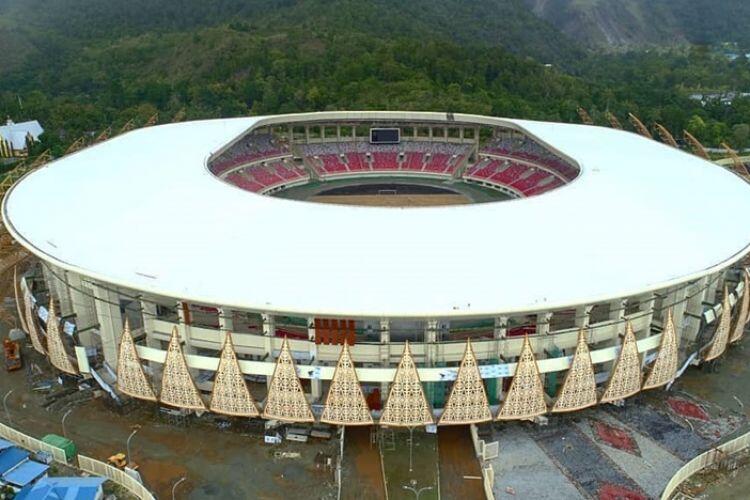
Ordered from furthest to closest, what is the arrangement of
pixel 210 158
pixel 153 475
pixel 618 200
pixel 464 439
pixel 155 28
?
1. pixel 155 28
2. pixel 210 158
3. pixel 618 200
4. pixel 464 439
5. pixel 153 475

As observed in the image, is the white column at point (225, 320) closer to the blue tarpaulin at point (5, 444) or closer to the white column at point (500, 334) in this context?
the blue tarpaulin at point (5, 444)

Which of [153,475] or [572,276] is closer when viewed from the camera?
[153,475]

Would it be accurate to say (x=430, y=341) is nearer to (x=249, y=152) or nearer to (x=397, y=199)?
(x=397, y=199)

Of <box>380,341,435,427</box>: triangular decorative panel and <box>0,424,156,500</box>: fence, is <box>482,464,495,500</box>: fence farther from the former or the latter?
<box>0,424,156,500</box>: fence

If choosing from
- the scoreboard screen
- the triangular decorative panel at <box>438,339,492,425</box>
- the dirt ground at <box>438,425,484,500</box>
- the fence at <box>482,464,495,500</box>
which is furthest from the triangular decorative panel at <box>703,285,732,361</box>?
the scoreboard screen

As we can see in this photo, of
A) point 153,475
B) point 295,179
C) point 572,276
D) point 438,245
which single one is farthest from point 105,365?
point 295,179

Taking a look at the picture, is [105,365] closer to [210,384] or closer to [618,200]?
[210,384]

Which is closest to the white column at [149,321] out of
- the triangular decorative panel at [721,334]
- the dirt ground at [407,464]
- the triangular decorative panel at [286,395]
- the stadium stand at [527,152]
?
the triangular decorative panel at [286,395]
